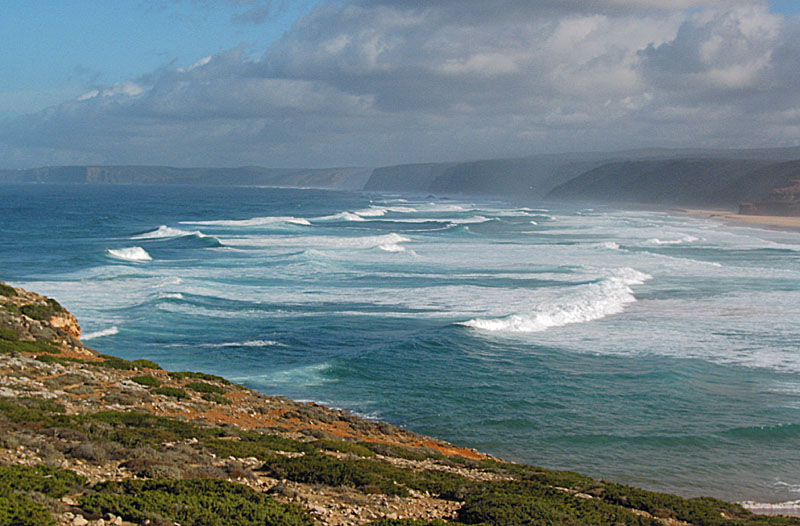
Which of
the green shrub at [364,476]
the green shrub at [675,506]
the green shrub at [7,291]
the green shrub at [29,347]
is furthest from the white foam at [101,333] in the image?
the green shrub at [675,506]

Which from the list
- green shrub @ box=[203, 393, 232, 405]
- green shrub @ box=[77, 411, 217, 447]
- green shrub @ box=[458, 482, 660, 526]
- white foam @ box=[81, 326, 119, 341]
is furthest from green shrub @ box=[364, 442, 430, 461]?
white foam @ box=[81, 326, 119, 341]

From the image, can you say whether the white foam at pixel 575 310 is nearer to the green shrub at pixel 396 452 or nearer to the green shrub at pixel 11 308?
the green shrub at pixel 396 452

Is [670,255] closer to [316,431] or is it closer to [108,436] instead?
[316,431]

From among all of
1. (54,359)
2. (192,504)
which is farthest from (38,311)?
(192,504)

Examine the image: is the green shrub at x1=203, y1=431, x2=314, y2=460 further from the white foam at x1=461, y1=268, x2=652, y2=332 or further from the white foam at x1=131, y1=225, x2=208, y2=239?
the white foam at x1=131, y1=225, x2=208, y2=239

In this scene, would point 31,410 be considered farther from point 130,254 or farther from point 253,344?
point 130,254

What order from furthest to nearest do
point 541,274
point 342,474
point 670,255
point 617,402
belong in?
point 670,255 < point 541,274 < point 617,402 < point 342,474

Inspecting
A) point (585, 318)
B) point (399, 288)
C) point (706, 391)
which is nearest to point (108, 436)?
point (706, 391)
